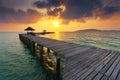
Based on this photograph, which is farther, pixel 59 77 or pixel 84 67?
pixel 59 77

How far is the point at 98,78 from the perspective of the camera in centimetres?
403

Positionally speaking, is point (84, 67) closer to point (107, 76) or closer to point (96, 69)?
point (96, 69)

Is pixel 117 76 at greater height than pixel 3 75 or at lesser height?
greater

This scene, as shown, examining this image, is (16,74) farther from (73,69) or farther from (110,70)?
(110,70)

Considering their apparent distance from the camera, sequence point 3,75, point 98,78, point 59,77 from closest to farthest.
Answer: point 98,78
point 59,77
point 3,75

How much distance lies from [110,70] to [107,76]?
2.34 ft

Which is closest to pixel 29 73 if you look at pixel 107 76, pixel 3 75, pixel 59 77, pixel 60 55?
pixel 3 75

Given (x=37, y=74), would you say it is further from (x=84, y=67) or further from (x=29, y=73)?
(x=84, y=67)

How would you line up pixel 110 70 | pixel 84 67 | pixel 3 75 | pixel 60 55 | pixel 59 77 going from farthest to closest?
pixel 3 75, pixel 59 77, pixel 60 55, pixel 84 67, pixel 110 70

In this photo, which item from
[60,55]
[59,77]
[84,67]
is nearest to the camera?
[84,67]

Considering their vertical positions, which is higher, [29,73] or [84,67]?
[84,67]

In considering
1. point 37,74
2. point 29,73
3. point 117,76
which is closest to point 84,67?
point 117,76

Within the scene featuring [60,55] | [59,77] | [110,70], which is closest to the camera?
[110,70]

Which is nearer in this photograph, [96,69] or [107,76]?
[107,76]
